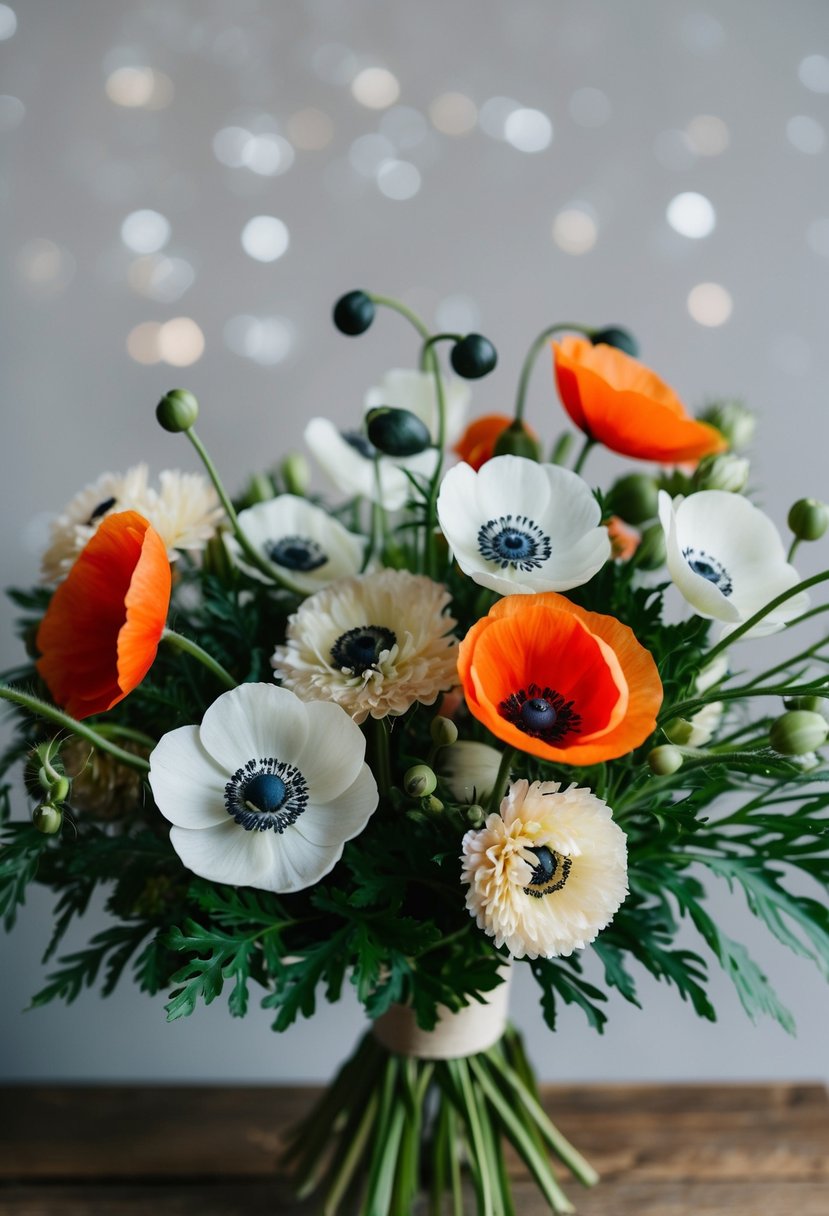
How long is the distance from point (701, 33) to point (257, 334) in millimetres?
529

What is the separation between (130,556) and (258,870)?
191 millimetres

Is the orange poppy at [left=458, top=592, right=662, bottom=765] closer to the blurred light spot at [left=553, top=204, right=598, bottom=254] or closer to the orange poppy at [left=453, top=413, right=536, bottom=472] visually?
the orange poppy at [left=453, top=413, right=536, bottom=472]

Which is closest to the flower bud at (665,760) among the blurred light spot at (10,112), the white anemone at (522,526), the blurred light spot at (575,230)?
the white anemone at (522,526)

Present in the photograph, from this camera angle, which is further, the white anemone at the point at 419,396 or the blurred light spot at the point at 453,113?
the blurred light spot at the point at 453,113

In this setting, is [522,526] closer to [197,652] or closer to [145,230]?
[197,652]

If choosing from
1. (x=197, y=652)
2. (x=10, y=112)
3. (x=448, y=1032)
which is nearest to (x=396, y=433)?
(x=197, y=652)

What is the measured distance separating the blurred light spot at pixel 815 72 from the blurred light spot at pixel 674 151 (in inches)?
4.9

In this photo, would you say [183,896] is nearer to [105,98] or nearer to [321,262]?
[321,262]

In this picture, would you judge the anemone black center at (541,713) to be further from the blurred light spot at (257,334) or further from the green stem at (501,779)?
the blurred light spot at (257,334)

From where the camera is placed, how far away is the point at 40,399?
41.9 inches

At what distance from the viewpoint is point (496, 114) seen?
1033 mm

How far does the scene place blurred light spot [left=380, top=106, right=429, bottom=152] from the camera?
104 cm

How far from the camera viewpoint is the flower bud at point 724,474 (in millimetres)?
674

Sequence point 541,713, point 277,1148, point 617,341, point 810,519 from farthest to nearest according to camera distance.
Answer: point 277,1148 < point 617,341 < point 810,519 < point 541,713
